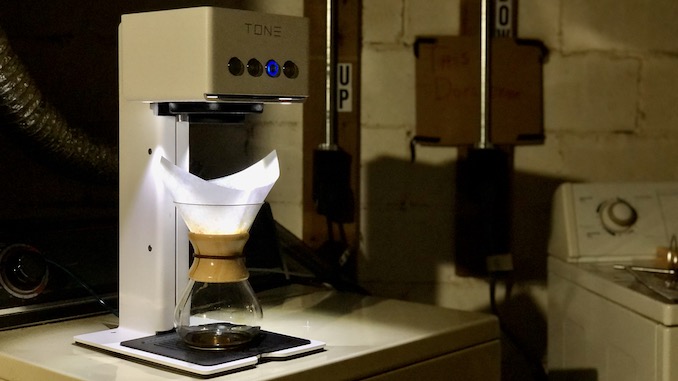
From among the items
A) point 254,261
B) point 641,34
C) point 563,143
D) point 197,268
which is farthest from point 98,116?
point 641,34

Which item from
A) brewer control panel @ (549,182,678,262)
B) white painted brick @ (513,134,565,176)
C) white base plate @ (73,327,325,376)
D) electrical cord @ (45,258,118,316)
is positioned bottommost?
white base plate @ (73,327,325,376)

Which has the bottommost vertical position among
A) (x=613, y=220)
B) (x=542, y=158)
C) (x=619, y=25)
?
(x=613, y=220)

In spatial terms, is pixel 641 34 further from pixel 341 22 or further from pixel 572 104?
pixel 341 22

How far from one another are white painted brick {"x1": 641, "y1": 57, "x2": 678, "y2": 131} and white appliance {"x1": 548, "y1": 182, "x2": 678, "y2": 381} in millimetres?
228

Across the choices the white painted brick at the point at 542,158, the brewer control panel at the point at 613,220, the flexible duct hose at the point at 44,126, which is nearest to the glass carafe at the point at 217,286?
the flexible duct hose at the point at 44,126

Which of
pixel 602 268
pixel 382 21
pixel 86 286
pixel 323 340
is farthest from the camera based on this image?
pixel 382 21

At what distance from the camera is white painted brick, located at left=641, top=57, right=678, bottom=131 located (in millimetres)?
1763

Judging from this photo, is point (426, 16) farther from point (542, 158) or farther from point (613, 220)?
point (613, 220)

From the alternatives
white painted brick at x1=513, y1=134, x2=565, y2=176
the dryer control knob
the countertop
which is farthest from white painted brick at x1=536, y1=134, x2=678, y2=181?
the countertop

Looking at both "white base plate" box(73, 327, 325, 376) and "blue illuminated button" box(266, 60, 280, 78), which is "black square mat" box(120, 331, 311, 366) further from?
"blue illuminated button" box(266, 60, 280, 78)

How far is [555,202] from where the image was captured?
1.59 m

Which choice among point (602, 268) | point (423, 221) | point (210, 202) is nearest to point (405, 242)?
point (423, 221)

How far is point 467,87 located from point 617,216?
0.40 m

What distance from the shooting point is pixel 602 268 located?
145 centimetres
